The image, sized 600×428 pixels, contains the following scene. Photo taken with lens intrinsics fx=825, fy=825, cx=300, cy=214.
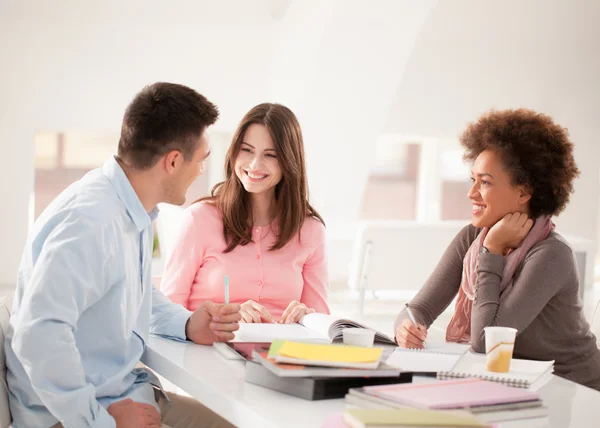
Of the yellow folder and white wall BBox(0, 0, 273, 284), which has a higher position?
white wall BBox(0, 0, 273, 284)

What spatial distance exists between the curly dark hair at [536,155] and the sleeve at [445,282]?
26 centimetres

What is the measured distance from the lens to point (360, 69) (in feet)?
26.4

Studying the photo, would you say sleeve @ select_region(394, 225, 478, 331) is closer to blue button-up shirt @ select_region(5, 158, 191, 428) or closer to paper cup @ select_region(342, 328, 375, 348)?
paper cup @ select_region(342, 328, 375, 348)

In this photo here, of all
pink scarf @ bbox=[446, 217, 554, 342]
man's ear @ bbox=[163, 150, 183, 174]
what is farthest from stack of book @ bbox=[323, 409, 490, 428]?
pink scarf @ bbox=[446, 217, 554, 342]

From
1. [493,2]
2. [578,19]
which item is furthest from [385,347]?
[578,19]

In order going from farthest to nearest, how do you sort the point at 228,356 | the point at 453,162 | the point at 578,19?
the point at 453,162 → the point at 578,19 → the point at 228,356

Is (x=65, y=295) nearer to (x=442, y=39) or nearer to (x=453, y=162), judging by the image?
(x=442, y=39)

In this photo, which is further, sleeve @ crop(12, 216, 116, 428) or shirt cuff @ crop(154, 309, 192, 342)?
shirt cuff @ crop(154, 309, 192, 342)

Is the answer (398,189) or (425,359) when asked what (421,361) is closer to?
(425,359)

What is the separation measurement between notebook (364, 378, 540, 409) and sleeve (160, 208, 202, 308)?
4.28 feet

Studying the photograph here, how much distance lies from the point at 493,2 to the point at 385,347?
6.78 metres

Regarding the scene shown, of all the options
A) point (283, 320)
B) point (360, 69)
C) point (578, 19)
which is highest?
point (578, 19)

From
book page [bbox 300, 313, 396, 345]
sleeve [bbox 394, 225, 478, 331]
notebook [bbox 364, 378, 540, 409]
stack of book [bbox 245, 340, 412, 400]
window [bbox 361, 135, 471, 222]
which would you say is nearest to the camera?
notebook [bbox 364, 378, 540, 409]

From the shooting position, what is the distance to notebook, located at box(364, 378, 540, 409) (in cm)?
145
